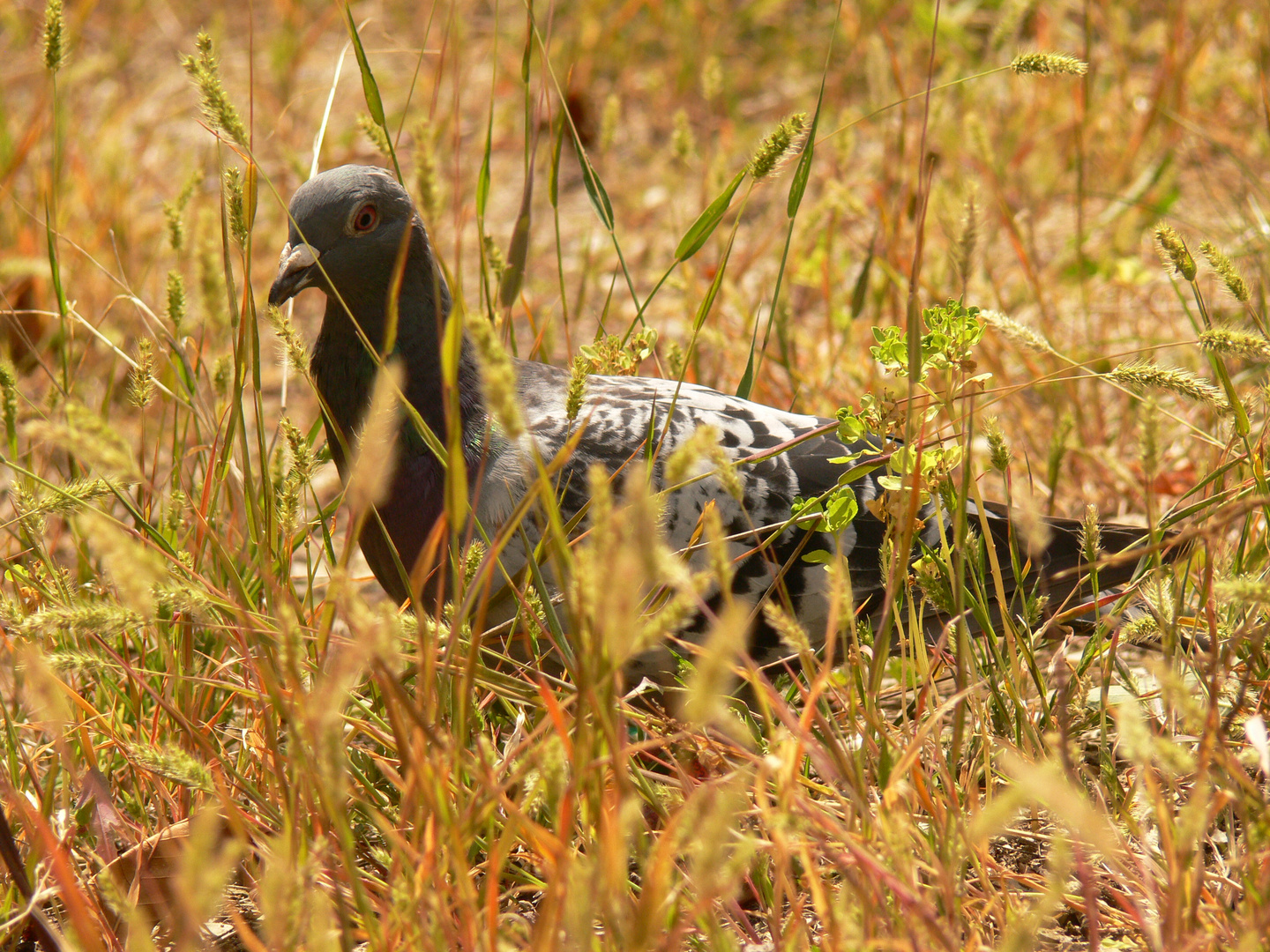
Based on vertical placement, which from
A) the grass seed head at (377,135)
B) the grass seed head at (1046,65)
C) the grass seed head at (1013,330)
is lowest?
the grass seed head at (1013,330)

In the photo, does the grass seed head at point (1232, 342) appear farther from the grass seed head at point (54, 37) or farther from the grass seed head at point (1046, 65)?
the grass seed head at point (54, 37)

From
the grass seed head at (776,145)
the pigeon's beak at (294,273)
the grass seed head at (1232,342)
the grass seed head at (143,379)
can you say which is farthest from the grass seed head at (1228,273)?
the grass seed head at (143,379)

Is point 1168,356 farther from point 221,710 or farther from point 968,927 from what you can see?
point 221,710

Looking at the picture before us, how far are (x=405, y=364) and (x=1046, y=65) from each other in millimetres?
1404

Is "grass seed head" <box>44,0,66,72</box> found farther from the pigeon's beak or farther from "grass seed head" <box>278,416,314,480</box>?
"grass seed head" <box>278,416,314,480</box>

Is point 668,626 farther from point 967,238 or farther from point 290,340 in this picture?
point 290,340

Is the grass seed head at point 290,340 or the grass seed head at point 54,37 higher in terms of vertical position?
the grass seed head at point 54,37

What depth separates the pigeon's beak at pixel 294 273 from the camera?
2244 millimetres

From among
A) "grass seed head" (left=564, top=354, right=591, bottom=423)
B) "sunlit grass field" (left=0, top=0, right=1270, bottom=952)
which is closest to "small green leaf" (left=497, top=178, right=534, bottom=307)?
"sunlit grass field" (left=0, top=0, right=1270, bottom=952)

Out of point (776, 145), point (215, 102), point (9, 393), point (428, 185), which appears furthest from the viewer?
point (9, 393)

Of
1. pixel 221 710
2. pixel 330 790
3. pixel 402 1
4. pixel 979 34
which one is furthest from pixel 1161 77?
pixel 330 790

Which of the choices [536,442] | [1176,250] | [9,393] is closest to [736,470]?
[536,442]

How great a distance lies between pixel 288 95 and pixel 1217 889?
16.9 ft

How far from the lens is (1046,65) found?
5.84 feet
